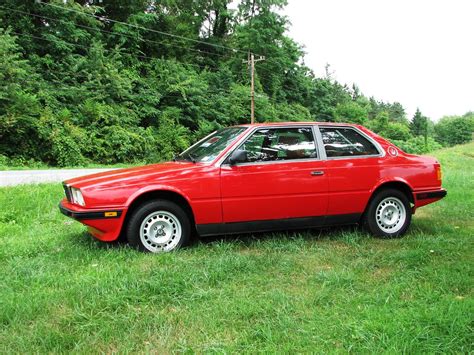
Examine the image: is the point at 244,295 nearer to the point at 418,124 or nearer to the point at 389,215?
the point at 389,215

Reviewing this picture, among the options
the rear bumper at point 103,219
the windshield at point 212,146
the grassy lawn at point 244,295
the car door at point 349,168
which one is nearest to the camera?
the grassy lawn at point 244,295

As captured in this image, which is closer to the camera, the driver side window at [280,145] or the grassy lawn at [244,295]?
the grassy lawn at [244,295]

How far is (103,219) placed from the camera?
4.82 metres

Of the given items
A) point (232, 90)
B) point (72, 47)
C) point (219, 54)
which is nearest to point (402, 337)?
point (72, 47)

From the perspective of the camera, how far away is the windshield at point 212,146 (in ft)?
17.9

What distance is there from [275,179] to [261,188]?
0.21m

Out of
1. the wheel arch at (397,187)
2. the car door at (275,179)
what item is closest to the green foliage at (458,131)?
the wheel arch at (397,187)

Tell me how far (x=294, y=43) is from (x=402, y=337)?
51.1 metres

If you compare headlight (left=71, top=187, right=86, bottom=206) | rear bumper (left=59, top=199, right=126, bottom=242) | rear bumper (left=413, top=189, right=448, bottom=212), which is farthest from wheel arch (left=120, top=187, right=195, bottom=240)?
rear bumper (left=413, top=189, right=448, bottom=212)

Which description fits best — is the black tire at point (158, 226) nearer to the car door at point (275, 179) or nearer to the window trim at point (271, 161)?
the car door at point (275, 179)

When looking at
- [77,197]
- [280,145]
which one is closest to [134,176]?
[77,197]

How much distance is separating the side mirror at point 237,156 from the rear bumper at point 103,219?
1348mm

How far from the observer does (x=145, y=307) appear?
3.46 metres

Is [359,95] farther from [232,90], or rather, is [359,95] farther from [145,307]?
[145,307]
